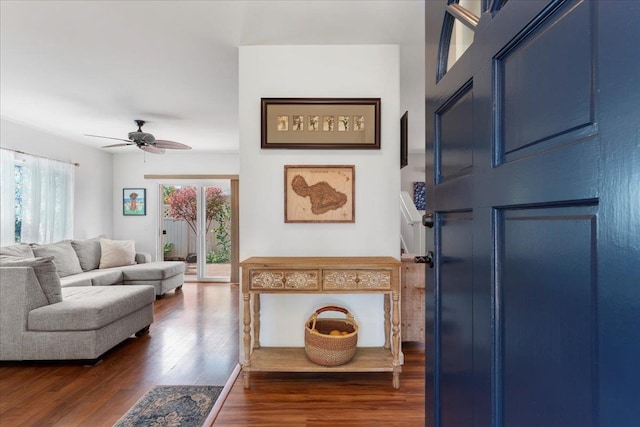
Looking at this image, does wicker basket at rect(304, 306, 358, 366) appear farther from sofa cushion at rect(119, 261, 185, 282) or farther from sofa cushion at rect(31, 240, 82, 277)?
sofa cushion at rect(31, 240, 82, 277)

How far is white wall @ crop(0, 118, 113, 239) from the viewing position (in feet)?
13.9

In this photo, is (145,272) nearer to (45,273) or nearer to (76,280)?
(76,280)

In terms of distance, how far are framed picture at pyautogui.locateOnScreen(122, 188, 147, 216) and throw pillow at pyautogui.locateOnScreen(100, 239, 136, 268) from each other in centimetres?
109

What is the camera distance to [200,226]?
593 cm

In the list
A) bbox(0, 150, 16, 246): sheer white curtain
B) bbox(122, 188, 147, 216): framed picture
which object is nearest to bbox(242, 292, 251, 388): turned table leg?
bbox(0, 150, 16, 246): sheer white curtain

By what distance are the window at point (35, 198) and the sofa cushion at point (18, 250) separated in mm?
415

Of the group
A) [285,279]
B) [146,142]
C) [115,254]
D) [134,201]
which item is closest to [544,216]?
[285,279]

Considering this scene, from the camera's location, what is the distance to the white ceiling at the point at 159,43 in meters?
1.95

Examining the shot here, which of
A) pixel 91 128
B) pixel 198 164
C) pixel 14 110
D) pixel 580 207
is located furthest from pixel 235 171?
pixel 580 207

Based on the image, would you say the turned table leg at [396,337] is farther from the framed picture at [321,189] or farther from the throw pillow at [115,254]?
the throw pillow at [115,254]

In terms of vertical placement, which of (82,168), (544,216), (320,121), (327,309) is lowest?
(327,309)

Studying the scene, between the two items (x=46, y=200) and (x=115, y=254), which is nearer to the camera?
(x=46, y=200)

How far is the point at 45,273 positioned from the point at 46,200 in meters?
2.65

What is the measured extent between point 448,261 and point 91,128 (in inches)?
204
